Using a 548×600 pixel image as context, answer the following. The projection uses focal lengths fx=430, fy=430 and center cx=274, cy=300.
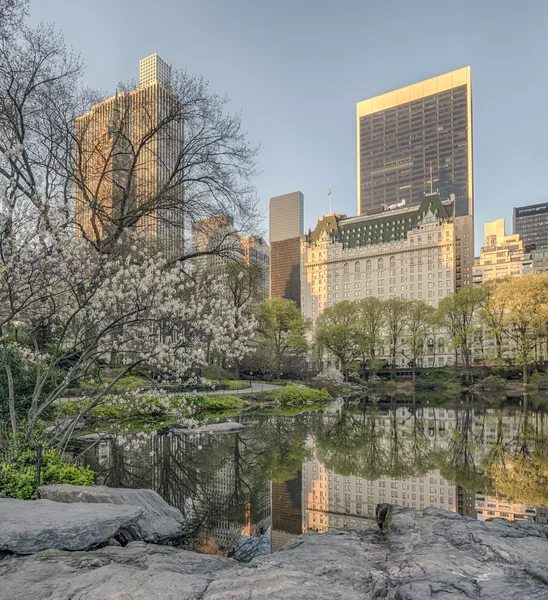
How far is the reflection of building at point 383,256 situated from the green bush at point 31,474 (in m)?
101

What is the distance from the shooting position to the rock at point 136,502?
22.3 ft

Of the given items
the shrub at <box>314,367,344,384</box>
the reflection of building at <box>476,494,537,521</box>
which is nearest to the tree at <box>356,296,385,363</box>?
the shrub at <box>314,367,344,384</box>

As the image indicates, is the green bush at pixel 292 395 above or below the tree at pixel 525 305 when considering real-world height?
below

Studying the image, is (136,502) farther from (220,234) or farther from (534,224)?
(534,224)

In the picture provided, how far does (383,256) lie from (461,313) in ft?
181

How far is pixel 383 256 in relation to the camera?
113 metres

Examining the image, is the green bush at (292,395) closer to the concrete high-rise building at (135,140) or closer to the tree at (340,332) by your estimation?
the tree at (340,332)

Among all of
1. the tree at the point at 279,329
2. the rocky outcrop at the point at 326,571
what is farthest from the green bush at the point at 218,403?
the rocky outcrop at the point at 326,571

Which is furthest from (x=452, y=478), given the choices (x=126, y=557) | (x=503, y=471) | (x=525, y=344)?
(x=525, y=344)

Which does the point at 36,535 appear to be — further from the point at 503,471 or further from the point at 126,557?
the point at 503,471

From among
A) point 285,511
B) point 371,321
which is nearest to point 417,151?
point 371,321

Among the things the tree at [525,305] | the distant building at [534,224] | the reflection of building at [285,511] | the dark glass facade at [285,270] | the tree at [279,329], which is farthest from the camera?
the distant building at [534,224]

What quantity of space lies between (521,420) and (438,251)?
87.6 metres

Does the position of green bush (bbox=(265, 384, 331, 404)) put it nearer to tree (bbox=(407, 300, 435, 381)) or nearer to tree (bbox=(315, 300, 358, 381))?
tree (bbox=(315, 300, 358, 381))
